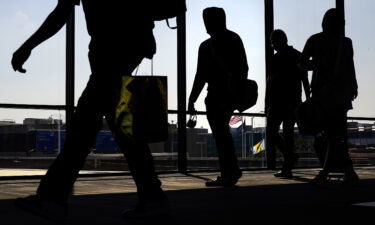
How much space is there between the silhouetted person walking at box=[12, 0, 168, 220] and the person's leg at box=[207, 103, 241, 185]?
6.74 feet

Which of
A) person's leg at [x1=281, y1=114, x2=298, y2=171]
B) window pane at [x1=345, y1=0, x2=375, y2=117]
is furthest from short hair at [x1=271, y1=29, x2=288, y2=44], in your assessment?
window pane at [x1=345, y1=0, x2=375, y2=117]

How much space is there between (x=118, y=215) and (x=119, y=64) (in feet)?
2.28

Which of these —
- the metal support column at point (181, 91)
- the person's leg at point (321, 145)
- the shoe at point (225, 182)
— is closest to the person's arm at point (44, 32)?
the shoe at point (225, 182)

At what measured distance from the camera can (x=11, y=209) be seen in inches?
127

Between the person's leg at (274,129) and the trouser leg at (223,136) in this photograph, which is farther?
the person's leg at (274,129)

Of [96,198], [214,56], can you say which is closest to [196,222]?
[96,198]

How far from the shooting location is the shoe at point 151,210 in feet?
9.02

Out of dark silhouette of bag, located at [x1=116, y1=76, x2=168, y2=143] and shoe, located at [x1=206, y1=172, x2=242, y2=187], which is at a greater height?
dark silhouette of bag, located at [x1=116, y1=76, x2=168, y2=143]

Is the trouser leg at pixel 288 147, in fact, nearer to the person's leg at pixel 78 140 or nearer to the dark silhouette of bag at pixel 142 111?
the dark silhouette of bag at pixel 142 111

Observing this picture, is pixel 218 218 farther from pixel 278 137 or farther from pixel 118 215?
pixel 278 137

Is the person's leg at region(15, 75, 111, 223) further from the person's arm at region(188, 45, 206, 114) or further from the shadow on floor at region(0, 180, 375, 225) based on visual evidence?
the person's arm at region(188, 45, 206, 114)

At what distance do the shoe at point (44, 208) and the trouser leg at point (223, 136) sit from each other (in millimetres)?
2408

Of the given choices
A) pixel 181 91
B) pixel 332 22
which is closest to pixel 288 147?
pixel 181 91

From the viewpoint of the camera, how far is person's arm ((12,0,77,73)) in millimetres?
2557
